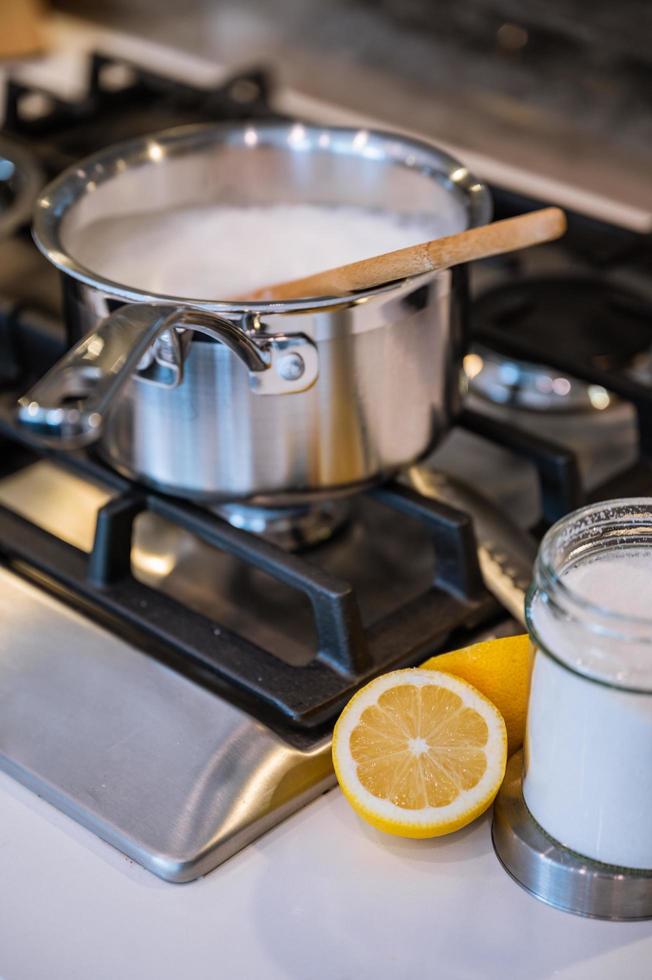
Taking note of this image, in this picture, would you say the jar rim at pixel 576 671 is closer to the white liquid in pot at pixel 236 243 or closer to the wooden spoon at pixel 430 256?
the wooden spoon at pixel 430 256

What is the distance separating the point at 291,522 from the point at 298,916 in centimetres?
28

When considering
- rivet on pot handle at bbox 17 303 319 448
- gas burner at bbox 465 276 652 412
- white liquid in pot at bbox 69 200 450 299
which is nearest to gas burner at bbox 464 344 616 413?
gas burner at bbox 465 276 652 412

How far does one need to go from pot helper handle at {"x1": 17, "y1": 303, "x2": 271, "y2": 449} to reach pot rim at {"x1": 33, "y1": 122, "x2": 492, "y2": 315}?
5cm

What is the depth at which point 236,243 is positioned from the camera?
78 centimetres

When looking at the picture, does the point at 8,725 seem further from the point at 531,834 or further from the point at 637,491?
the point at 637,491

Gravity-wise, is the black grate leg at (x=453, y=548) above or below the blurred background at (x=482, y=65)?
below

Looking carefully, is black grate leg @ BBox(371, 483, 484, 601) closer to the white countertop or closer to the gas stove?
the gas stove

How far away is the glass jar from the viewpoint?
0.49m

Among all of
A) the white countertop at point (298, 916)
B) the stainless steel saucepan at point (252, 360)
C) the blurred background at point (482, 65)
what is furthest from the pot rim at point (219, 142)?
the blurred background at point (482, 65)

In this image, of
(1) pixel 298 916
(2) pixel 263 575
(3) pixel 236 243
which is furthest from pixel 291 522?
(1) pixel 298 916

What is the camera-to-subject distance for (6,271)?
1.04 m

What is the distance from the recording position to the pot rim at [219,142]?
0.65 m

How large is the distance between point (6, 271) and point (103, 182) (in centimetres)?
30

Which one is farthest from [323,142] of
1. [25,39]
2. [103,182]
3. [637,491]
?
[25,39]
